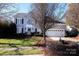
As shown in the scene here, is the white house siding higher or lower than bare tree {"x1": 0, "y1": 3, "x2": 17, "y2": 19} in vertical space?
lower

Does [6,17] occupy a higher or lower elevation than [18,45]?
higher

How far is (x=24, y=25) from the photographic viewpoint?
2.57 metres

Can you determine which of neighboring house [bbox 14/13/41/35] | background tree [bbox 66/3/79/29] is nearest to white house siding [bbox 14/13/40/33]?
neighboring house [bbox 14/13/41/35]

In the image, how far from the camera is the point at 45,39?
2.59m

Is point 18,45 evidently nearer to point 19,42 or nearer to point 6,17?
point 19,42

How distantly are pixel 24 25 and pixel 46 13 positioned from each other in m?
0.18

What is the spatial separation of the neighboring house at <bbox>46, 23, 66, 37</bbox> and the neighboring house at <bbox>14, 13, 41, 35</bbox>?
0.29ft

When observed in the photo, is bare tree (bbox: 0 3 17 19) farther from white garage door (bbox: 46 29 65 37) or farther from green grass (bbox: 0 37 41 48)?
white garage door (bbox: 46 29 65 37)

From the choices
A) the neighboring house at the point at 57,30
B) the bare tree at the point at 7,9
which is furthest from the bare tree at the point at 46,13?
the bare tree at the point at 7,9

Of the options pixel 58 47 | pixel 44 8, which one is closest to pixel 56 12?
pixel 44 8

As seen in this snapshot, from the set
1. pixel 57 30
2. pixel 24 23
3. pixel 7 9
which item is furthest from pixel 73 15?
pixel 7 9

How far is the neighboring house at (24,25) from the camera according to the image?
8.44 ft

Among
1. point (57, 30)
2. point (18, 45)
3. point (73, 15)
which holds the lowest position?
point (18, 45)

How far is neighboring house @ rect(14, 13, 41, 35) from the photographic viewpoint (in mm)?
2572
